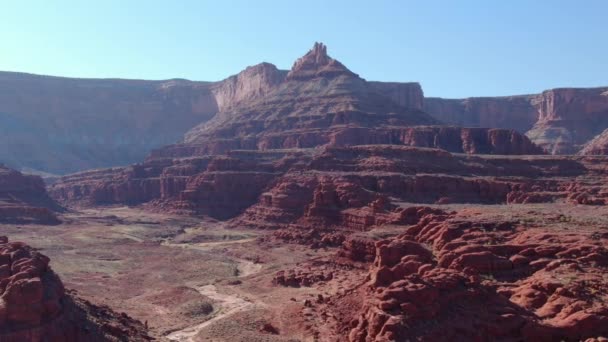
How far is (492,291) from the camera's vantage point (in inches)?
1351

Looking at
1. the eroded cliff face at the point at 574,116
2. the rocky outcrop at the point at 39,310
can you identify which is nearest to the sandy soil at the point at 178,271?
the rocky outcrop at the point at 39,310

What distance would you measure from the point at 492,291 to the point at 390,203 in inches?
1690

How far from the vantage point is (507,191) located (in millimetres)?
81062

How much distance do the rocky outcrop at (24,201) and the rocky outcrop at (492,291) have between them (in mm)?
79030

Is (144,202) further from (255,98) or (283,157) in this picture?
(255,98)

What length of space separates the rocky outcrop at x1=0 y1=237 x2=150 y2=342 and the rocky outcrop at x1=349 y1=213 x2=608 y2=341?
41.3ft

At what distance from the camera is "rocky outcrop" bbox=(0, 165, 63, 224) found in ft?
351

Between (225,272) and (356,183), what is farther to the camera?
(356,183)

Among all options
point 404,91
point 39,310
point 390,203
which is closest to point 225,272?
point 390,203

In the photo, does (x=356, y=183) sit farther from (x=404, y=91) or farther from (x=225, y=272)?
(x=404, y=91)

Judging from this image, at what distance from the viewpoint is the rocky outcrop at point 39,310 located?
103 ft

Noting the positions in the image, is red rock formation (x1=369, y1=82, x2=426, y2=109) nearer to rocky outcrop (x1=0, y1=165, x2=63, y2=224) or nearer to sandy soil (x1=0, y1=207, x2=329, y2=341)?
sandy soil (x1=0, y1=207, x2=329, y2=341)

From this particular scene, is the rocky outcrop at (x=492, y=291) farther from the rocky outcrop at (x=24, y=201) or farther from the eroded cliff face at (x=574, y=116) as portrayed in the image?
the eroded cliff face at (x=574, y=116)

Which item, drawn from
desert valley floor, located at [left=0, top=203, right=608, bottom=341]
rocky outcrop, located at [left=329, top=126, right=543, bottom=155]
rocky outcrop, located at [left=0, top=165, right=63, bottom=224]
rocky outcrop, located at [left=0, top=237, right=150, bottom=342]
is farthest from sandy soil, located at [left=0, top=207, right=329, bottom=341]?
rocky outcrop, located at [left=329, top=126, right=543, bottom=155]
